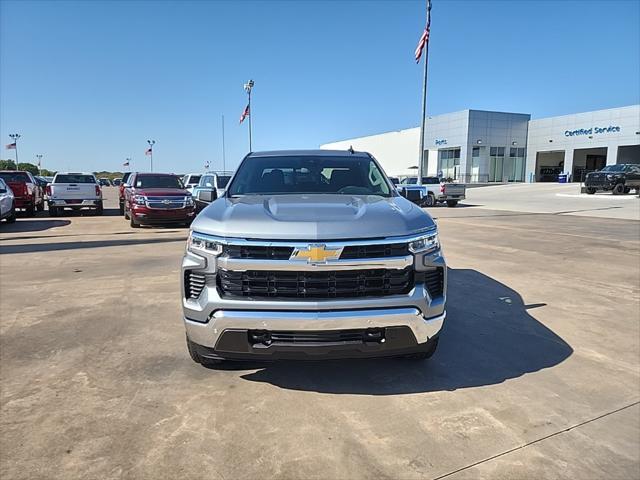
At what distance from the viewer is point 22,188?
56.4 feet

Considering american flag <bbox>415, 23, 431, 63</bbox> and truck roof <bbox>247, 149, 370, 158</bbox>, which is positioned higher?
american flag <bbox>415, 23, 431, 63</bbox>

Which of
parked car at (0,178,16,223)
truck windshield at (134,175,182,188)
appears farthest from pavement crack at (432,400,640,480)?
parked car at (0,178,16,223)

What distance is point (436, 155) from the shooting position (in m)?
60.6

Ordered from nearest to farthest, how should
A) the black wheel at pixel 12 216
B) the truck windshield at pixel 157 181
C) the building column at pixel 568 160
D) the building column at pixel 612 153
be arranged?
1. the black wheel at pixel 12 216
2. the truck windshield at pixel 157 181
3. the building column at pixel 612 153
4. the building column at pixel 568 160

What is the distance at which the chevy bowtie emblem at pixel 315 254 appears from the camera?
9.45 ft

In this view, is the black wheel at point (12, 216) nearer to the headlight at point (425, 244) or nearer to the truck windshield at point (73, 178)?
the truck windshield at point (73, 178)

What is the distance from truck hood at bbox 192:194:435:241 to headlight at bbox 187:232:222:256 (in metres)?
0.06

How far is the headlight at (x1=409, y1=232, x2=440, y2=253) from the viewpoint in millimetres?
3074

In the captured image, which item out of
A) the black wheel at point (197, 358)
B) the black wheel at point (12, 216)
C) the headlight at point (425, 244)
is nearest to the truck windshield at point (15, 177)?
the black wheel at point (12, 216)

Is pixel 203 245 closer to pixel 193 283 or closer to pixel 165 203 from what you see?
pixel 193 283

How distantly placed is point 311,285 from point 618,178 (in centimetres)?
3245

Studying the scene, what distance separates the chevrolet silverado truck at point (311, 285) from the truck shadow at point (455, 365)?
0.57 meters

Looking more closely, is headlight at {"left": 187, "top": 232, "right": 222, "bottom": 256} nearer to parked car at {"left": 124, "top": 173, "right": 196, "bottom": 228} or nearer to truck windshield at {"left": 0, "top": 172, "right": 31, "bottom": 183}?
parked car at {"left": 124, "top": 173, "right": 196, "bottom": 228}

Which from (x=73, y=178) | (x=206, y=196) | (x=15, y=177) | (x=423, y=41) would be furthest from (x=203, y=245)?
Result: (x=423, y=41)
